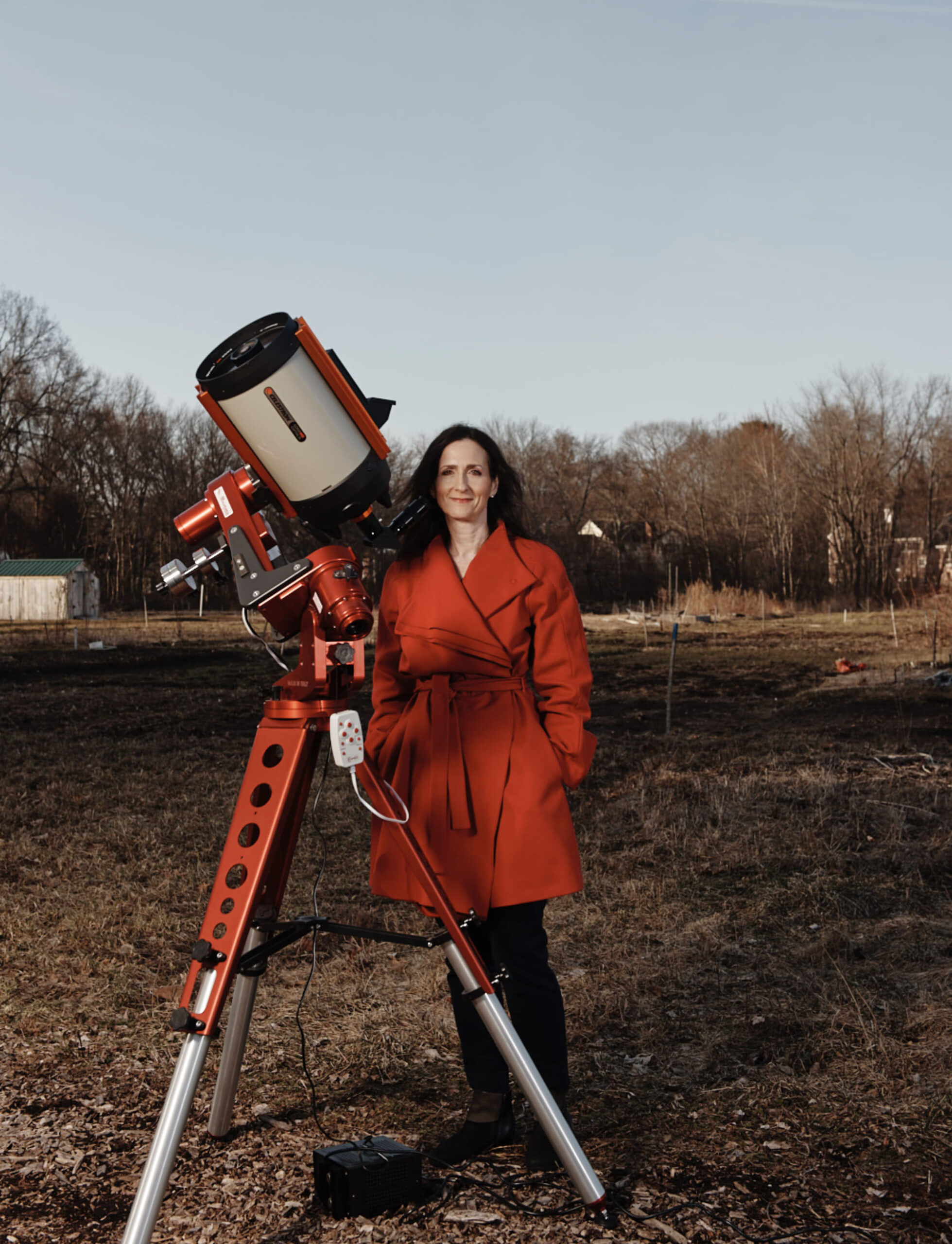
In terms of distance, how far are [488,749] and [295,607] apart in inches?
26.2

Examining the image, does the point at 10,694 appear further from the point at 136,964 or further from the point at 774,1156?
the point at 774,1156

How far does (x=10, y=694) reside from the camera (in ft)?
46.8

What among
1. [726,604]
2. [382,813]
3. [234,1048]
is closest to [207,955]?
[382,813]

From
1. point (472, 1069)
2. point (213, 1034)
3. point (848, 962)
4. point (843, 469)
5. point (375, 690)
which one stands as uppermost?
point (843, 469)

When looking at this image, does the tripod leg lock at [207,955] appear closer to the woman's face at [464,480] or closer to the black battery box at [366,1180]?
the black battery box at [366,1180]

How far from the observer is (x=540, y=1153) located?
104 inches

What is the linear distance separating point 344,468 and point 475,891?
1084 mm

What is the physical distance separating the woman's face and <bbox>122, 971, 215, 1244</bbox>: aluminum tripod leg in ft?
4.34

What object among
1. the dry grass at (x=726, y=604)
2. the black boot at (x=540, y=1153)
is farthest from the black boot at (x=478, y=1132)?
the dry grass at (x=726, y=604)

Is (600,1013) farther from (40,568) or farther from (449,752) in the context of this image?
(40,568)

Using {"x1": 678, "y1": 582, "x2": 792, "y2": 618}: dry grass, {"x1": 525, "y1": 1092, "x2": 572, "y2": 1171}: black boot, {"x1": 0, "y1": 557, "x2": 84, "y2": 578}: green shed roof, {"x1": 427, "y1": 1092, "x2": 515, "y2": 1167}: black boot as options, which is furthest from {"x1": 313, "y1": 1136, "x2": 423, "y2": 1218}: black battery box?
{"x1": 0, "y1": 557, "x2": 84, "y2": 578}: green shed roof

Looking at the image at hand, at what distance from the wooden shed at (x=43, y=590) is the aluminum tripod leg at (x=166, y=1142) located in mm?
35175

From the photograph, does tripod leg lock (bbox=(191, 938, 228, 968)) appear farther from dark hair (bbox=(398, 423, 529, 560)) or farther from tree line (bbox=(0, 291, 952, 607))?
tree line (bbox=(0, 291, 952, 607))

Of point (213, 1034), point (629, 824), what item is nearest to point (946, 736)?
point (629, 824)
